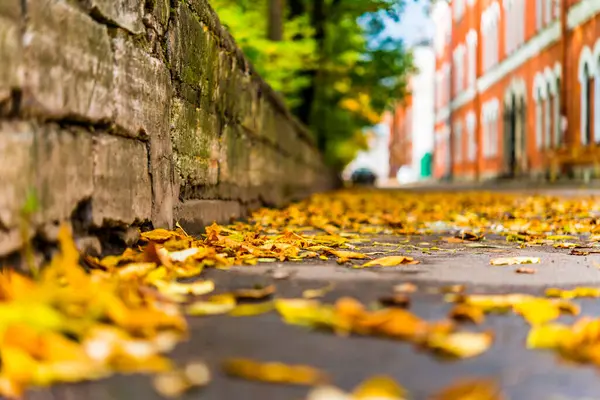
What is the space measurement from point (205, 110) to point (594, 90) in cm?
1753

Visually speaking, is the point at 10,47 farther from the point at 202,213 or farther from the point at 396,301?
the point at 202,213

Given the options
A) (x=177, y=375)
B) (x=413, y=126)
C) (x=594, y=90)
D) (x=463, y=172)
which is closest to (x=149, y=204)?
(x=177, y=375)

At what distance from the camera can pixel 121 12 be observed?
2.88 meters

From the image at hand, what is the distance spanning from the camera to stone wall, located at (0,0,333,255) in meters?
2.08

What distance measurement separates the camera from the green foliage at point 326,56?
37.8ft

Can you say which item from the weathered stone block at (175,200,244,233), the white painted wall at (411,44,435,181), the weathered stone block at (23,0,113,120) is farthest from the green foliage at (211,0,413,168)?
the white painted wall at (411,44,435,181)

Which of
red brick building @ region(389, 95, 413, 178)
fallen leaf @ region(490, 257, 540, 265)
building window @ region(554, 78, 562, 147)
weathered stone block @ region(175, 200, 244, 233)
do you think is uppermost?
red brick building @ region(389, 95, 413, 178)

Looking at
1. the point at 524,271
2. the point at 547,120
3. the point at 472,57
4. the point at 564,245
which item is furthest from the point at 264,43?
the point at 472,57

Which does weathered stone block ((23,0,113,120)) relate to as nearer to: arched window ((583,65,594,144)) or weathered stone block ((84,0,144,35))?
weathered stone block ((84,0,144,35))

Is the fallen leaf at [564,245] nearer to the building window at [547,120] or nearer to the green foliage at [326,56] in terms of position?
the green foliage at [326,56]

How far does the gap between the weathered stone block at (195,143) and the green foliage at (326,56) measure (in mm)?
5044

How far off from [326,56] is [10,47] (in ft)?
46.3

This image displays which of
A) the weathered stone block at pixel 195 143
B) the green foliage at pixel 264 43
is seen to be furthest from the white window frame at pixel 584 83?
the weathered stone block at pixel 195 143

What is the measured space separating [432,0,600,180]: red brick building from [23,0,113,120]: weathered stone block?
1715 cm
